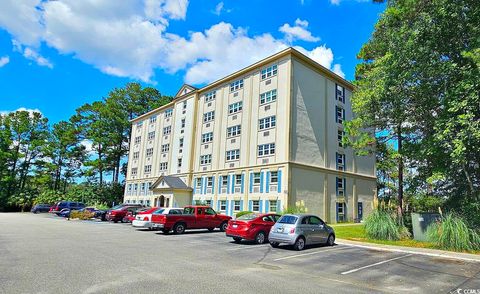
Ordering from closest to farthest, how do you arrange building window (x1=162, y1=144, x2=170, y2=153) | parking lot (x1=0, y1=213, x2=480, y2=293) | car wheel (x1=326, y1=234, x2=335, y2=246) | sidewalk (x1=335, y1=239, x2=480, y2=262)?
1. parking lot (x1=0, y1=213, x2=480, y2=293)
2. sidewalk (x1=335, y1=239, x2=480, y2=262)
3. car wheel (x1=326, y1=234, x2=335, y2=246)
4. building window (x1=162, y1=144, x2=170, y2=153)

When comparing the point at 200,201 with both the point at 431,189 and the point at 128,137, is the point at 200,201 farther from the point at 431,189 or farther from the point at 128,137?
the point at 128,137

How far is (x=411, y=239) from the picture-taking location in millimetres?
17578

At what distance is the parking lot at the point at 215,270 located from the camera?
7184 mm

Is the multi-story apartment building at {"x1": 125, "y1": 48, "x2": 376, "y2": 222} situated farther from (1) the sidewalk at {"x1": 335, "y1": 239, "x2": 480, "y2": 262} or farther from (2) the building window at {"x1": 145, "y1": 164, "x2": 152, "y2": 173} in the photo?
(1) the sidewalk at {"x1": 335, "y1": 239, "x2": 480, "y2": 262}

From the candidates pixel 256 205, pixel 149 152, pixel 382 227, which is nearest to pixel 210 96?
pixel 256 205

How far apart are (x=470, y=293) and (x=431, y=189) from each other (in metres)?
13.4

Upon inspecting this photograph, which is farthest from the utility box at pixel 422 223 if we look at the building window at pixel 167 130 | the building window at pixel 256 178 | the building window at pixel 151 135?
the building window at pixel 151 135

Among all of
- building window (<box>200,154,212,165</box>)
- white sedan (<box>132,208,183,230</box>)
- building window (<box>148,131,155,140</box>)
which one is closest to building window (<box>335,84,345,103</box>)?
building window (<box>200,154,212,165</box>)

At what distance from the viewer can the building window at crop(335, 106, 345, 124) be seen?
116ft

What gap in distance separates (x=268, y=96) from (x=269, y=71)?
264 centimetres

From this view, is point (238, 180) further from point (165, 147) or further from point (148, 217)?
point (165, 147)

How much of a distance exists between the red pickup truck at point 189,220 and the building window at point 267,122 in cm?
1211

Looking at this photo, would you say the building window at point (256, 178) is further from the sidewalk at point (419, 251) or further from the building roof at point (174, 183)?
the sidewalk at point (419, 251)

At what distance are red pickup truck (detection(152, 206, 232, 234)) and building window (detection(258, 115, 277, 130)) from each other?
1211 centimetres
